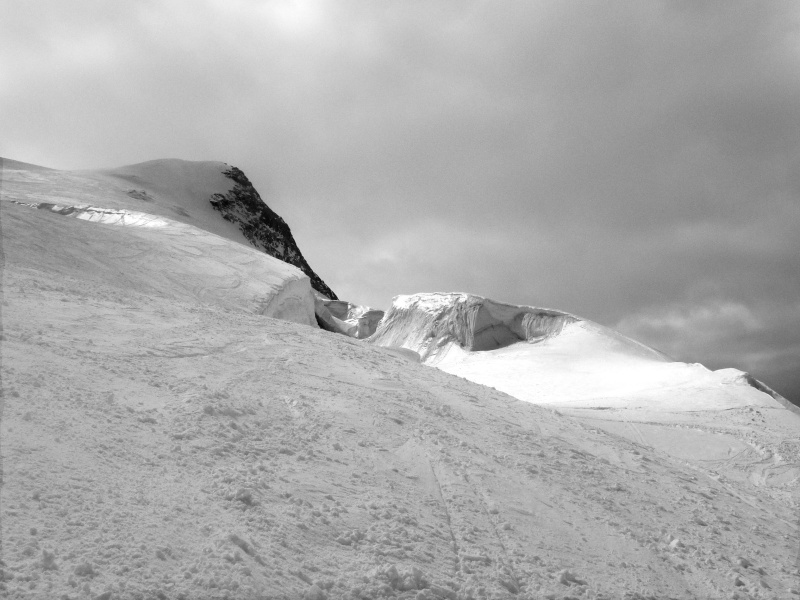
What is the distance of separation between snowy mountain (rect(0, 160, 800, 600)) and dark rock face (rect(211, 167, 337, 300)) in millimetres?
31737

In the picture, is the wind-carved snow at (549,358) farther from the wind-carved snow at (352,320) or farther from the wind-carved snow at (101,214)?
the wind-carved snow at (101,214)

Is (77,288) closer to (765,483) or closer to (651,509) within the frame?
(651,509)

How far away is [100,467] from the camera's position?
453 centimetres

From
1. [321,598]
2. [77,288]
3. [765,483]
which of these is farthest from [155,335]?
[765,483]

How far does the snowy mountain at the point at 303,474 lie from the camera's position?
3.96 m

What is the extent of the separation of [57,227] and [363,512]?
10484mm

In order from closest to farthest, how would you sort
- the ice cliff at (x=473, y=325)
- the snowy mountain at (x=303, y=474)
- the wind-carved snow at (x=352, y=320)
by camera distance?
the snowy mountain at (x=303, y=474), the ice cliff at (x=473, y=325), the wind-carved snow at (x=352, y=320)

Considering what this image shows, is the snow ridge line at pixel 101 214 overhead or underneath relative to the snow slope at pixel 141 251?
overhead

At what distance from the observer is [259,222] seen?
153ft

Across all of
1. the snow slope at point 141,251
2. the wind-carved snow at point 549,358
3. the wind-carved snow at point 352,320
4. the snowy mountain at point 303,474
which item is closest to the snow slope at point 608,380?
the wind-carved snow at point 549,358

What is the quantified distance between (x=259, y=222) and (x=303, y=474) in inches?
1687

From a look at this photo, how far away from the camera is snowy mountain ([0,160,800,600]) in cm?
396

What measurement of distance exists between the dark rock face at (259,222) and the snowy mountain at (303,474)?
31737 mm

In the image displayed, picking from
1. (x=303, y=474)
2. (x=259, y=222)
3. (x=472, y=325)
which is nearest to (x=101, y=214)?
(x=472, y=325)
